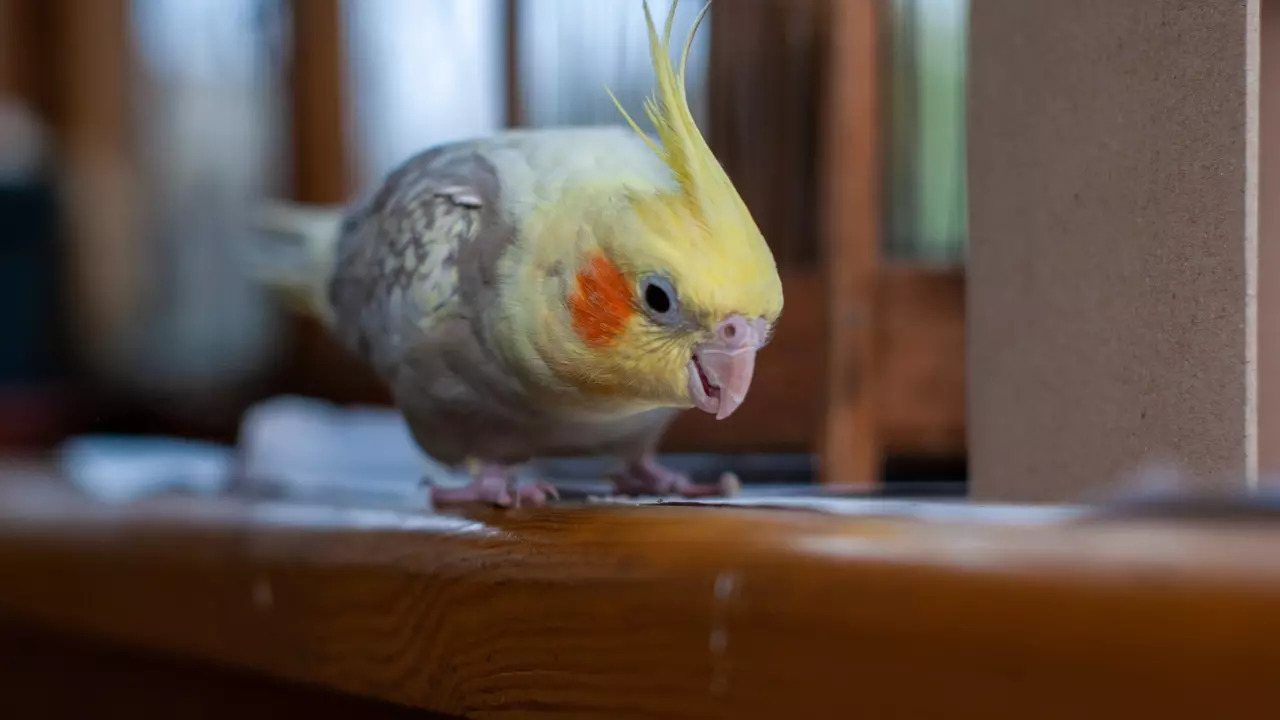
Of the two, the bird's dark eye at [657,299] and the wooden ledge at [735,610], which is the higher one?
the bird's dark eye at [657,299]

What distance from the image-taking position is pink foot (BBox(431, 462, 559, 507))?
25.3 inches

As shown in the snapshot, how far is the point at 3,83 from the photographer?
2.30m

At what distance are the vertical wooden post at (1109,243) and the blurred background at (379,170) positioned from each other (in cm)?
14

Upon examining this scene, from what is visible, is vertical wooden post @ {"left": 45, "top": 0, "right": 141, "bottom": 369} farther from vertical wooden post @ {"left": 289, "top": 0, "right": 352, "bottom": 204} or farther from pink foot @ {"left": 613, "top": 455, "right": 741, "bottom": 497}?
pink foot @ {"left": 613, "top": 455, "right": 741, "bottom": 497}

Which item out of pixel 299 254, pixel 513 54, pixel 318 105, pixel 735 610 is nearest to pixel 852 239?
pixel 513 54

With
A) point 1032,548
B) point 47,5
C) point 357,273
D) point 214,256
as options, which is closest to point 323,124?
point 214,256

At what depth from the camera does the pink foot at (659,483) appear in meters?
0.65

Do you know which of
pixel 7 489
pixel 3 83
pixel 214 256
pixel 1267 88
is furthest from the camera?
pixel 3 83

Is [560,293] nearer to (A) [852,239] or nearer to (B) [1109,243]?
(B) [1109,243]

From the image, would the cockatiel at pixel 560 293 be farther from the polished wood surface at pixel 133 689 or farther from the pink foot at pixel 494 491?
the polished wood surface at pixel 133 689

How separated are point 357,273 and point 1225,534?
1.79 ft

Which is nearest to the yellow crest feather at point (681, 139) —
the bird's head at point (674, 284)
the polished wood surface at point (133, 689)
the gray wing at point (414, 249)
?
the bird's head at point (674, 284)

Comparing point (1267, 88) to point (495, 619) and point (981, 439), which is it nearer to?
point (981, 439)

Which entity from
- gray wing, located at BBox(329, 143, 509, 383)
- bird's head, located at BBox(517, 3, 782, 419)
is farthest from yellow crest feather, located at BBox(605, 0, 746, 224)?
gray wing, located at BBox(329, 143, 509, 383)
